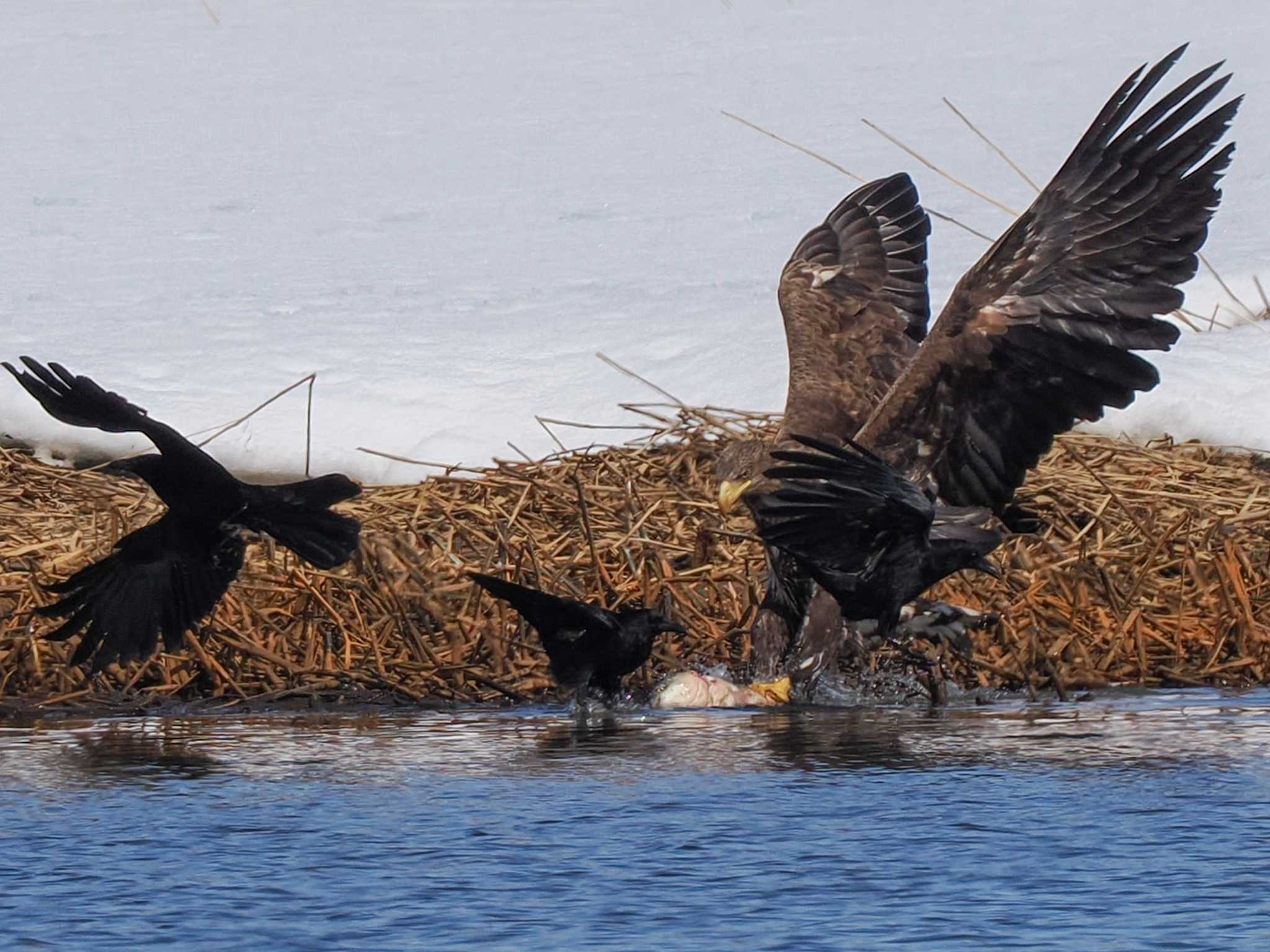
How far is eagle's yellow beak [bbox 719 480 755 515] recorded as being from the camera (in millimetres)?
7789

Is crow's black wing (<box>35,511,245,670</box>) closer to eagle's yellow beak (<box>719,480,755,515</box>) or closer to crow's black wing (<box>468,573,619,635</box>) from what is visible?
crow's black wing (<box>468,573,619,635</box>)

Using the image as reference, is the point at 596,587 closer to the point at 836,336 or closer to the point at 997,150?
the point at 836,336

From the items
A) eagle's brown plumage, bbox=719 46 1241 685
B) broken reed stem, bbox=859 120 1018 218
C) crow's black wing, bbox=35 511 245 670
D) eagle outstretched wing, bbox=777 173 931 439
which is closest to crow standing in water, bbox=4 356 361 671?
crow's black wing, bbox=35 511 245 670

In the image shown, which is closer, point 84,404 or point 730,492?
point 84,404

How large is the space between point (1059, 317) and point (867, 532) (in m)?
0.92

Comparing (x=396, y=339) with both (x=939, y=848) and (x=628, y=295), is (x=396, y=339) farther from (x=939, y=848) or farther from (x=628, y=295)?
(x=939, y=848)

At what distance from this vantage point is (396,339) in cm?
1198

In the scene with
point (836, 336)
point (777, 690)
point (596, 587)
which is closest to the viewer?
point (777, 690)

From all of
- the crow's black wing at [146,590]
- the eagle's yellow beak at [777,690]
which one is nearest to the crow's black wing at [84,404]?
the crow's black wing at [146,590]

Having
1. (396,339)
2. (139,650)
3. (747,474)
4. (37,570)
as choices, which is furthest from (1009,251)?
(396,339)

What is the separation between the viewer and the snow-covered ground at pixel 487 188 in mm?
10828

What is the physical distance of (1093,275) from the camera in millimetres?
7352

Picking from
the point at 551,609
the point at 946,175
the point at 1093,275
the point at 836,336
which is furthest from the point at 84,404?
the point at 946,175

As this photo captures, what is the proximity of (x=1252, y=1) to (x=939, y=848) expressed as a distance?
1683cm
